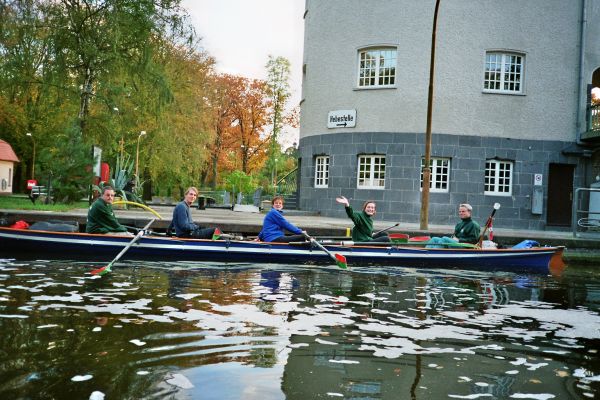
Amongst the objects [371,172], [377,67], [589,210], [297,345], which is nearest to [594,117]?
[589,210]

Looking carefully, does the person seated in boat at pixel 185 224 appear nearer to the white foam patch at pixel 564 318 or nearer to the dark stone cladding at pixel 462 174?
the white foam patch at pixel 564 318

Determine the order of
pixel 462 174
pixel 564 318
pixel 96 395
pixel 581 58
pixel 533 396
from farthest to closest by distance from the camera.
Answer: pixel 581 58 → pixel 462 174 → pixel 564 318 → pixel 533 396 → pixel 96 395

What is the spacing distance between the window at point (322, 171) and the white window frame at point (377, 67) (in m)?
3.54

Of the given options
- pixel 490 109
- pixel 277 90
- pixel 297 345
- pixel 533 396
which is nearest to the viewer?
pixel 533 396

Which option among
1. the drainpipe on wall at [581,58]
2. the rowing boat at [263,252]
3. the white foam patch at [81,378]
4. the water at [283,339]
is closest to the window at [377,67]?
the drainpipe on wall at [581,58]

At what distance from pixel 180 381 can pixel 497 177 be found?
2164 cm

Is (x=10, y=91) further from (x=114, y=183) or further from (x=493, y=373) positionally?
(x=493, y=373)

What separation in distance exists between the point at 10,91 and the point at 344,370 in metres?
23.3

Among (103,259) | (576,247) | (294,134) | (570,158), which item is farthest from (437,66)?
(294,134)

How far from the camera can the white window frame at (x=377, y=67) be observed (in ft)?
84.4

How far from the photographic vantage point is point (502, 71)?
25.1 meters

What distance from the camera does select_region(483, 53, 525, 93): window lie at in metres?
25.1

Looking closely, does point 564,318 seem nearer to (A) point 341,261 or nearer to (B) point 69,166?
(A) point 341,261

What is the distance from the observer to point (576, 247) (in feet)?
61.8
